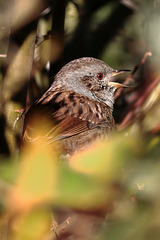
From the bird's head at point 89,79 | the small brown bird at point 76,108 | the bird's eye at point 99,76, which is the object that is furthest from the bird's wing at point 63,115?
the bird's eye at point 99,76

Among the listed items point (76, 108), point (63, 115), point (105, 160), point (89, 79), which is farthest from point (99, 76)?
point (105, 160)

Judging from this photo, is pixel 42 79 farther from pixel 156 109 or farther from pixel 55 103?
pixel 156 109

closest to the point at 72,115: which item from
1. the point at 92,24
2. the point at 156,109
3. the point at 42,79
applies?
the point at 42,79

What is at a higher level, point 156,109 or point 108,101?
point 156,109

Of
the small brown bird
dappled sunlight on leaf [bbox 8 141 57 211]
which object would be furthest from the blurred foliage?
the small brown bird

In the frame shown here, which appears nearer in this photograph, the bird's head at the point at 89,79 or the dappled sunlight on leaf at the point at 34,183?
the dappled sunlight on leaf at the point at 34,183

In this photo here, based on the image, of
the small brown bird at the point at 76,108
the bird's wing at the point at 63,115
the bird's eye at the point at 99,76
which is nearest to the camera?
the bird's wing at the point at 63,115

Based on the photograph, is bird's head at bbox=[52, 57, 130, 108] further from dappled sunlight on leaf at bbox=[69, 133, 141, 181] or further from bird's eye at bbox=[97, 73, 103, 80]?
dappled sunlight on leaf at bbox=[69, 133, 141, 181]

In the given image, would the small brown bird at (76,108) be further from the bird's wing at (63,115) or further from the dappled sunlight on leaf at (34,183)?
the dappled sunlight on leaf at (34,183)
